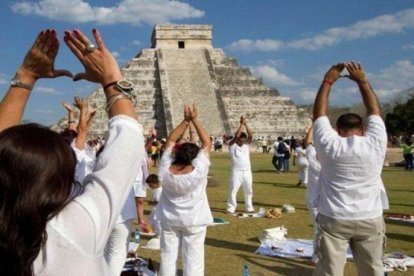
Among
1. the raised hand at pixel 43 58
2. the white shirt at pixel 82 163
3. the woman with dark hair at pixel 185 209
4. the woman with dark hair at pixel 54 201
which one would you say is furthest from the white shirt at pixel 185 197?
the woman with dark hair at pixel 54 201

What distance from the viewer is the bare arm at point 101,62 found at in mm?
2049

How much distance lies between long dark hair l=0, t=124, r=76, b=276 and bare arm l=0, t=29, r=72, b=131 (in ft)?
2.22

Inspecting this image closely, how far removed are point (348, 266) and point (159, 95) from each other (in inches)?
1606

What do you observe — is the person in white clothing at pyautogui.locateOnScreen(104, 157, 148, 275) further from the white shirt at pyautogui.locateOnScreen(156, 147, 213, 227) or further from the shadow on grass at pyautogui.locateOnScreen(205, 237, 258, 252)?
the shadow on grass at pyautogui.locateOnScreen(205, 237, 258, 252)

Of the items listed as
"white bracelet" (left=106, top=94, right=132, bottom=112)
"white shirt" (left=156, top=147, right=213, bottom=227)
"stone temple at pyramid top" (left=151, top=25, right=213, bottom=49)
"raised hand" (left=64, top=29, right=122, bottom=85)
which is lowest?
"white shirt" (left=156, top=147, right=213, bottom=227)

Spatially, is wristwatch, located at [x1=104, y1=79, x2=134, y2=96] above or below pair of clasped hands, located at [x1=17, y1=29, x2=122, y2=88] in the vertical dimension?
below

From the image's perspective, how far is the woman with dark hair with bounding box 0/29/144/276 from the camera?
1.57 meters

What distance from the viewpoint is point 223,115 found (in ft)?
147

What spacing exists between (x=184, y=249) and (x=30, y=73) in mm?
3510

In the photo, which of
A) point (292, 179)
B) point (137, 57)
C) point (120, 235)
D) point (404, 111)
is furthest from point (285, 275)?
point (404, 111)

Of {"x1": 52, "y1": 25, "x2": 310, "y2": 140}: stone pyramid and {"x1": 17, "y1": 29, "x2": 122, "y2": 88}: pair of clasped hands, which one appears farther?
{"x1": 52, "y1": 25, "x2": 310, "y2": 140}: stone pyramid

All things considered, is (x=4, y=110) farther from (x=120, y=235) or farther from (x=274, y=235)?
(x=274, y=235)

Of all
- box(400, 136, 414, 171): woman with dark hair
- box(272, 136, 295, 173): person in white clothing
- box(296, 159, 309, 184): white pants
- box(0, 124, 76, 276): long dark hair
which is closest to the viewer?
box(0, 124, 76, 276): long dark hair

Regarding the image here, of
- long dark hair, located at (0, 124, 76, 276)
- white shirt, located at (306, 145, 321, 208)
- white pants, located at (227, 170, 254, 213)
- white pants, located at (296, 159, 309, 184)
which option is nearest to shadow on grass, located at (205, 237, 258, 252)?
white shirt, located at (306, 145, 321, 208)
